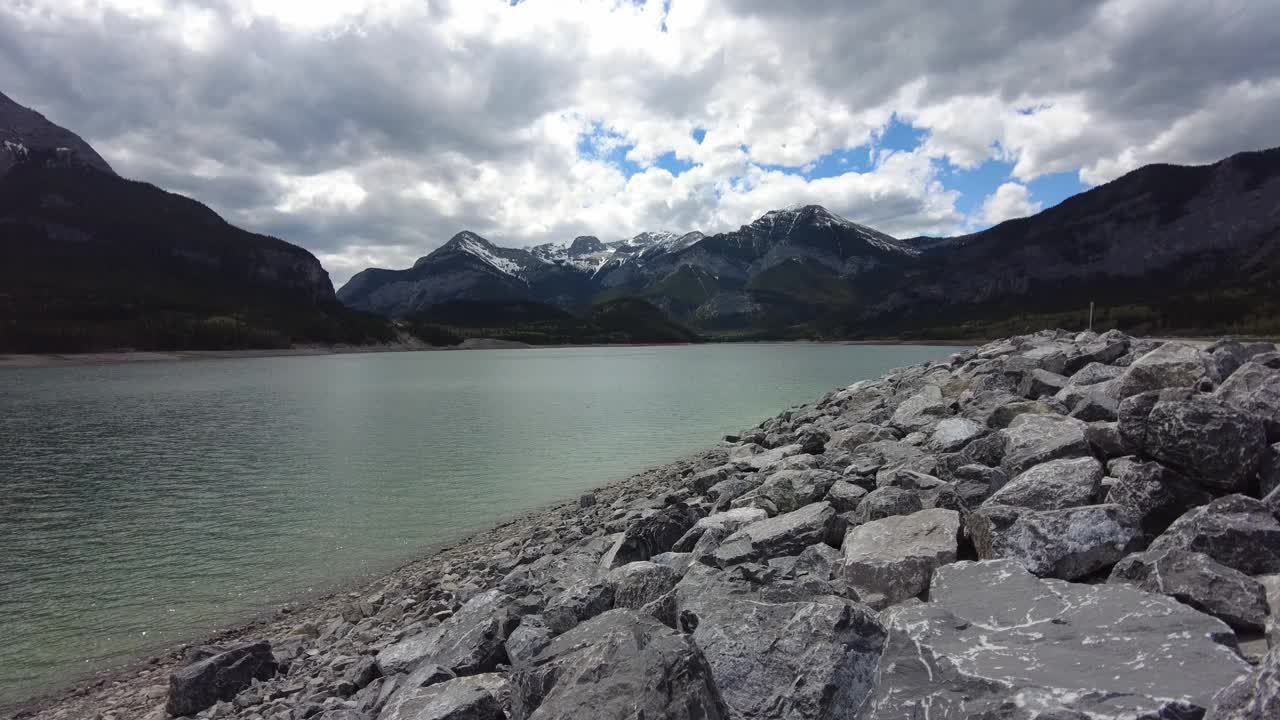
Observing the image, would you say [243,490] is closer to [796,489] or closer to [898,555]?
[796,489]

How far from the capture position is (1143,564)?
5.26 meters

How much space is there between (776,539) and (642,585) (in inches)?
81.4

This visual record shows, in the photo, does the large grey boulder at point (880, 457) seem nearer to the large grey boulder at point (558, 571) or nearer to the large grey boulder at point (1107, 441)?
the large grey boulder at point (1107, 441)

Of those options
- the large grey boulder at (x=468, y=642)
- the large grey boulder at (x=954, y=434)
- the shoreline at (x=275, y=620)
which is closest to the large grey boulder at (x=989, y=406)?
the large grey boulder at (x=954, y=434)

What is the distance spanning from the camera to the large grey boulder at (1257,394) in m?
7.13

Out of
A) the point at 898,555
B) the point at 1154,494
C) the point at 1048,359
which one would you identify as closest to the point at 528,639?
the point at 898,555

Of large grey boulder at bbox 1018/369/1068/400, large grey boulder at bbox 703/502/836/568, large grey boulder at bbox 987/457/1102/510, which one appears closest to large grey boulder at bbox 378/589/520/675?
large grey boulder at bbox 703/502/836/568

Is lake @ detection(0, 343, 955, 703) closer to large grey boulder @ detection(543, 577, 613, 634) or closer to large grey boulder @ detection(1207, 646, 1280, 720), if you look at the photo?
large grey boulder @ detection(543, 577, 613, 634)

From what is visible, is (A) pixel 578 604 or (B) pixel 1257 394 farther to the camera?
(B) pixel 1257 394

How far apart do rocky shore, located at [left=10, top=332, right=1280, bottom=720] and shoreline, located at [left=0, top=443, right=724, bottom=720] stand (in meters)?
0.11

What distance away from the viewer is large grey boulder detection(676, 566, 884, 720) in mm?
4469

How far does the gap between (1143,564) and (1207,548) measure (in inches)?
23.8

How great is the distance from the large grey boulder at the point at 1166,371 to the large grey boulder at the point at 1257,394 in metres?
0.83

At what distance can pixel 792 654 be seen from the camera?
478cm
